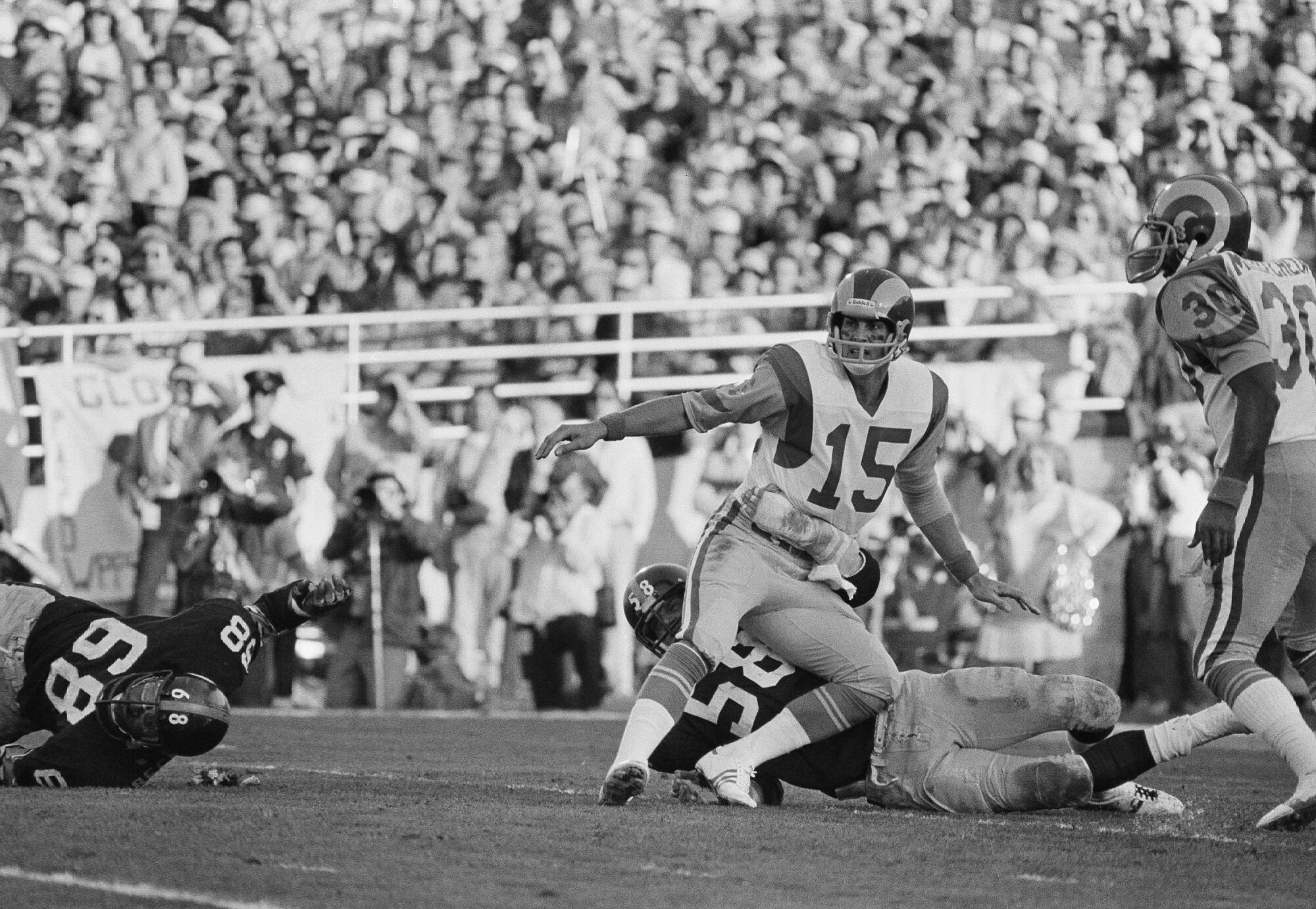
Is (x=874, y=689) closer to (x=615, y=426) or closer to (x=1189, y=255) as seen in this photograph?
(x=615, y=426)

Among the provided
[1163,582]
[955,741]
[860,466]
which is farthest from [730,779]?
[1163,582]

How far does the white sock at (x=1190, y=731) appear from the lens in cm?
581

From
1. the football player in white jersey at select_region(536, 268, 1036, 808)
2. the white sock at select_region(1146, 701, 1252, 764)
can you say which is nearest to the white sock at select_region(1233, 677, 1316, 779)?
the white sock at select_region(1146, 701, 1252, 764)

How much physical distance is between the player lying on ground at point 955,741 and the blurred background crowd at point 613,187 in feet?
17.1

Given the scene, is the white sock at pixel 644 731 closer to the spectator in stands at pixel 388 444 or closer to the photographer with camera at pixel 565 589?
the photographer with camera at pixel 565 589

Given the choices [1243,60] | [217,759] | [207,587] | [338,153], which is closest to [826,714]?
[217,759]

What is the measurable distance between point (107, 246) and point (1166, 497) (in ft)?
25.9

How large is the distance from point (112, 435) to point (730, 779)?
8.24 meters

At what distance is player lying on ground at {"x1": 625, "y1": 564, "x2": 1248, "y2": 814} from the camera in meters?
5.86

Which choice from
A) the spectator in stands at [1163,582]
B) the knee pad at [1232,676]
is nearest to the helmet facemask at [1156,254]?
the knee pad at [1232,676]

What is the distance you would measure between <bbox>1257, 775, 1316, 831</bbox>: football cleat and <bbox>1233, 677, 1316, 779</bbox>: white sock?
0.04 meters

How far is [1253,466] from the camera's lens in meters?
5.68

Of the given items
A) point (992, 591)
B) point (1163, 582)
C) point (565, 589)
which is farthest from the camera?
point (565, 589)

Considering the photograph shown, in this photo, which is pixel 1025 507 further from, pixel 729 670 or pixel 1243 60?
pixel 729 670
